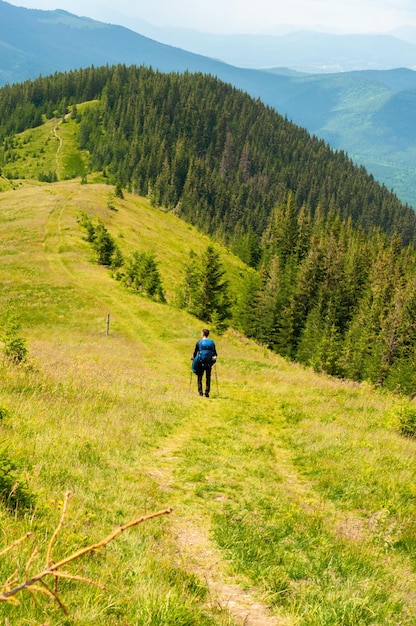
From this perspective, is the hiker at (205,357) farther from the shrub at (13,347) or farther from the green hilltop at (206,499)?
the shrub at (13,347)

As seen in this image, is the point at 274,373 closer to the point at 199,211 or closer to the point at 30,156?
the point at 199,211

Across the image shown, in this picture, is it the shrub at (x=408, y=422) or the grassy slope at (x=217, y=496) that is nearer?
the grassy slope at (x=217, y=496)

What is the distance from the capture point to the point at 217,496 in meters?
8.31

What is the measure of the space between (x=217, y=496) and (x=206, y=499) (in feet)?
1.00

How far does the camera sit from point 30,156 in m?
170

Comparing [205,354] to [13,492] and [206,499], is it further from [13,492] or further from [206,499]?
[13,492]

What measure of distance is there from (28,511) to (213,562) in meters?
2.53

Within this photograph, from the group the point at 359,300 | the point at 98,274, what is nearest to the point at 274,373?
the point at 98,274

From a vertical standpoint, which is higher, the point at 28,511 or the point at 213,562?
the point at 28,511

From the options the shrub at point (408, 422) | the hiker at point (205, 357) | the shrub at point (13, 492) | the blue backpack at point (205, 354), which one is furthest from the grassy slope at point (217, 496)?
the blue backpack at point (205, 354)

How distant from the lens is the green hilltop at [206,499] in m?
4.58

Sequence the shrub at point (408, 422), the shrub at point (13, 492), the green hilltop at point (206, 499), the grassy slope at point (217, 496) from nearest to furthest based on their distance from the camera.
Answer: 1. the green hilltop at point (206, 499)
2. the grassy slope at point (217, 496)
3. the shrub at point (13, 492)
4. the shrub at point (408, 422)

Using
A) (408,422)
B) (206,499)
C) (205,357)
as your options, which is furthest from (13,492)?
(408,422)

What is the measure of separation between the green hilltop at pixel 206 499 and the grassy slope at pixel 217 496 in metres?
0.03
